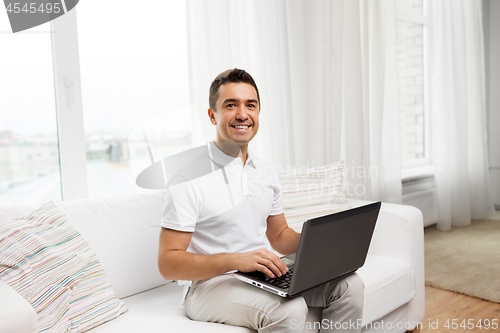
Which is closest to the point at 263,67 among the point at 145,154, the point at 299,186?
the point at 299,186

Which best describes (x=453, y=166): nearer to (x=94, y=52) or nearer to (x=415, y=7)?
(x=415, y=7)

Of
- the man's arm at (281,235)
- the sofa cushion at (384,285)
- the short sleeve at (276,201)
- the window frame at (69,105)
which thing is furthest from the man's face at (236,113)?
the window frame at (69,105)

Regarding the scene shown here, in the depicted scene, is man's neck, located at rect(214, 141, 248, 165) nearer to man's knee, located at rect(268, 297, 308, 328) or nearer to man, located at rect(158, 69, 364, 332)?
man, located at rect(158, 69, 364, 332)

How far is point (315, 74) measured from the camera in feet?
9.16

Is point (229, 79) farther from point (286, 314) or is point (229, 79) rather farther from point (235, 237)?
point (286, 314)

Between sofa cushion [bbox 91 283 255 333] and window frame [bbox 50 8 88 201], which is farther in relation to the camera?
window frame [bbox 50 8 88 201]

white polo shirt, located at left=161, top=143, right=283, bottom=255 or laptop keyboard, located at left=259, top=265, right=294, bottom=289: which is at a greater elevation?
white polo shirt, located at left=161, top=143, right=283, bottom=255

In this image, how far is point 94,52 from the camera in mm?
2092

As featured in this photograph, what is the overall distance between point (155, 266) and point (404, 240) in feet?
3.33

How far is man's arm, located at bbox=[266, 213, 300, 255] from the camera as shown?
4.96ft

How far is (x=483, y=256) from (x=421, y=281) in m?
1.36

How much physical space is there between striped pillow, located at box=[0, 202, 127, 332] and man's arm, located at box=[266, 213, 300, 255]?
0.55 metres

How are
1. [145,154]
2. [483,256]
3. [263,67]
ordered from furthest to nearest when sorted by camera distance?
[483,256] < [263,67] < [145,154]

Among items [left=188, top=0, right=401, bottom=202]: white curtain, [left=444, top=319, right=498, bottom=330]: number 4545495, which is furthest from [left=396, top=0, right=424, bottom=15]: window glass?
[left=444, top=319, right=498, bottom=330]: number 4545495
